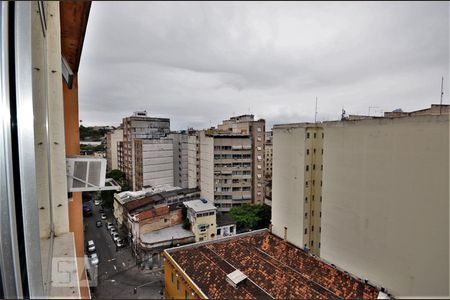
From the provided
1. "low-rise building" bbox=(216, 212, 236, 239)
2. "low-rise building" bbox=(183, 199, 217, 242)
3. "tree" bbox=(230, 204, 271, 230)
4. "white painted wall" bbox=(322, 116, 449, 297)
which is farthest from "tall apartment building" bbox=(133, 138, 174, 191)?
"white painted wall" bbox=(322, 116, 449, 297)

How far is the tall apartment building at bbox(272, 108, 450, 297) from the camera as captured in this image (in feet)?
12.1

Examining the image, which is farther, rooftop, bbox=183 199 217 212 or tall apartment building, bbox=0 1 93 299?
rooftop, bbox=183 199 217 212

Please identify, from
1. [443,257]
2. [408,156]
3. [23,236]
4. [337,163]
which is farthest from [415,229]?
[23,236]

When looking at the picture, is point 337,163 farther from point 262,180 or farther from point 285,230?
point 262,180

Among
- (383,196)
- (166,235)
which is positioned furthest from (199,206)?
(383,196)

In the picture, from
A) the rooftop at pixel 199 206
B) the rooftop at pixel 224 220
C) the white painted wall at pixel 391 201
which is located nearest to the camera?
the white painted wall at pixel 391 201

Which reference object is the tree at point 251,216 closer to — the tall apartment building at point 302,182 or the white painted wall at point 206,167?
the white painted wall at point 206,167

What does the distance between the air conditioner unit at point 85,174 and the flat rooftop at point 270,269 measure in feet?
7.05

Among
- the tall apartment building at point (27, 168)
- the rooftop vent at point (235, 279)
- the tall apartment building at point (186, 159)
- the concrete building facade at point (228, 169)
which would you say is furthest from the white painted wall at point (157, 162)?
the tall apartment building at point (27, 168)

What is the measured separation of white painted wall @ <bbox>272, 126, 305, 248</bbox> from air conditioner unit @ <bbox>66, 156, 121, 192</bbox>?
637 centimetres

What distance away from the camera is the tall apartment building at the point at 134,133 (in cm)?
1322

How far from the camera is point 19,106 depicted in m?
0.87

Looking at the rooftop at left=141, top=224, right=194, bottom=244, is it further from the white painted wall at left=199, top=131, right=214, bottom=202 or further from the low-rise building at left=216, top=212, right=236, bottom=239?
the white painted wall at left=199, top=131, right=214, bottom=202

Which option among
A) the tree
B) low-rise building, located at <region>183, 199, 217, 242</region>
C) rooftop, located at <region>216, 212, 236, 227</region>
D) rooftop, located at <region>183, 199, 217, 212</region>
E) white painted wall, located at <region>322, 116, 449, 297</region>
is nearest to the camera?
white painted wall, located at <region>322, 116, 449, 297</region>
